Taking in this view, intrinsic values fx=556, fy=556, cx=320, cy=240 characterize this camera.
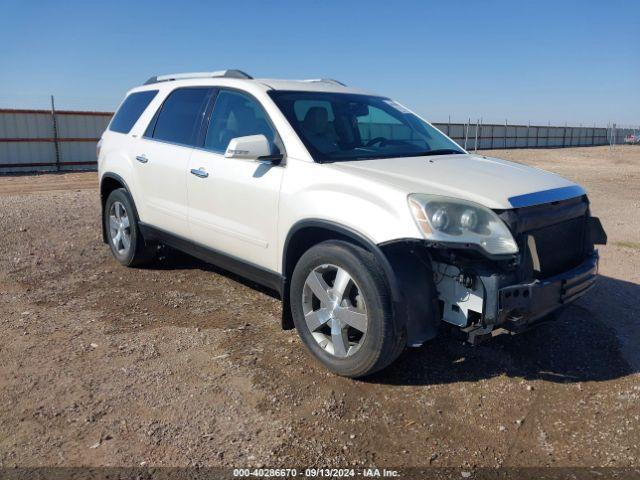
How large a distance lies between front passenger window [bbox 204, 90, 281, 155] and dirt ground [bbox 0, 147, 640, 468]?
146 cm

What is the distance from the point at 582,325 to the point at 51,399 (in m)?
3.94

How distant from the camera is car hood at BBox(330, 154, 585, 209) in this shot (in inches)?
127

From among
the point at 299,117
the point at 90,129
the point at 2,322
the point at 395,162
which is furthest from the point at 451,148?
the point at 90,129

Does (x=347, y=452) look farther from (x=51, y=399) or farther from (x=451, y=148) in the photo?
(x=451, y=148)

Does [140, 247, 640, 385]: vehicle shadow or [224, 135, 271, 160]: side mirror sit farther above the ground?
[224, 135, 271, 160]: side mirror

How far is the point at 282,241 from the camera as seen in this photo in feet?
12.6

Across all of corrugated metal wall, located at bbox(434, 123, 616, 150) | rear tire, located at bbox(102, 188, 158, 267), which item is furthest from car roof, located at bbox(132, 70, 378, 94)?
corrugated metal wall, located at bbox(434, 123, 616, 150)

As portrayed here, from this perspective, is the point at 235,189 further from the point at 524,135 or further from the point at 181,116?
the point at 524,135

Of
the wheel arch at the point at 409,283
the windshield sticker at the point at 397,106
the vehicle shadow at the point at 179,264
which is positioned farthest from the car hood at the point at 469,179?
the vehicle shadow at the point at 179,264

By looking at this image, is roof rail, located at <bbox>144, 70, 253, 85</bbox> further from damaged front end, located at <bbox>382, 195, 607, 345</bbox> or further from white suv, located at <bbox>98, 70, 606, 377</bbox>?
damaged front end, located at <bbox>382, 195, 607, 345</bbox>

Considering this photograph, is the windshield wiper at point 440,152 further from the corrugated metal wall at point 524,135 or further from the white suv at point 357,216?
the corrugated metal wall at point 524,135

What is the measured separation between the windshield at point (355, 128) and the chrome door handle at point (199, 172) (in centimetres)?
83

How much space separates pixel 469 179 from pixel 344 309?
1.13 m

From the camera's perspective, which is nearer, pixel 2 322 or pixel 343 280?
pixel 343 280
